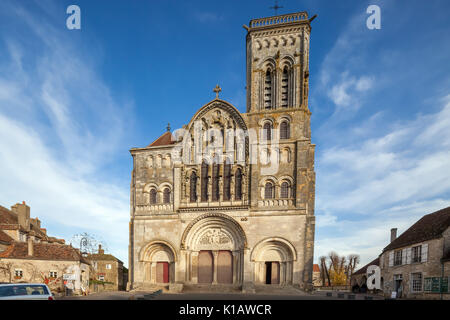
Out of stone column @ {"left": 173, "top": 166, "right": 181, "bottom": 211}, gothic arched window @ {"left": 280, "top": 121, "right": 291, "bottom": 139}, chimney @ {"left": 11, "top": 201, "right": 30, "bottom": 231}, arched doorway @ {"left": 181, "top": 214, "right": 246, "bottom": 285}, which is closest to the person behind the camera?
arched doorway @ {"left": 181, "top": 214, "right": 246, "bottom": 285}

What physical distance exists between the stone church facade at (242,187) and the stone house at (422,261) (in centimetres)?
769

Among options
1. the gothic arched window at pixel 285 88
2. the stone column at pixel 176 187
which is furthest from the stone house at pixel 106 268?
the gothic arched window at pixel 285 88

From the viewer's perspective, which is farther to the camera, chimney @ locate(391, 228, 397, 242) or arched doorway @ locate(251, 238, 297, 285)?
chimney @ locate(391, 228, 397, 242)

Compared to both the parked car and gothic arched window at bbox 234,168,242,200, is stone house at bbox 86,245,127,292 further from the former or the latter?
the parked car

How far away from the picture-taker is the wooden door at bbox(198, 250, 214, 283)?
1106 inches

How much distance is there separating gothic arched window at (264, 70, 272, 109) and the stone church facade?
9 cm

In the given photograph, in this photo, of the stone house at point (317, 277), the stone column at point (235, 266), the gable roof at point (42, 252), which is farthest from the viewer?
the stone house at point (317, 277)

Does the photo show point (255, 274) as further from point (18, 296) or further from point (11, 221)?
point (11, 221)

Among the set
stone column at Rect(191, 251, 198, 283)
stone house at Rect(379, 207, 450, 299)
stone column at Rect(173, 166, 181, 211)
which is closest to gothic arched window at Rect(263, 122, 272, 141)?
stone column at Rect(173, 166, 181, 211)

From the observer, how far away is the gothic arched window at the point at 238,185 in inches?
1130

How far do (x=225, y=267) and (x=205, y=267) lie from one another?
5.72ft

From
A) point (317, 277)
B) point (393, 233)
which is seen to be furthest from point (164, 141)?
point (317, 277)

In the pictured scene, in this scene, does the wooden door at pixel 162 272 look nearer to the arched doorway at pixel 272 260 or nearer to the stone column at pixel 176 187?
the stone column at pixel 176 187

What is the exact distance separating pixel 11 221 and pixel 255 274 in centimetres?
2498
